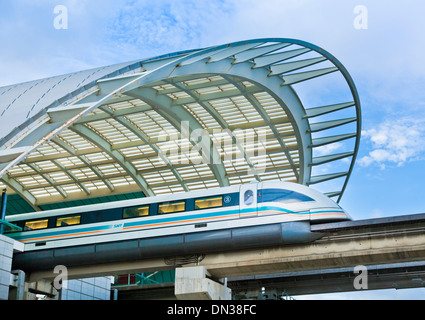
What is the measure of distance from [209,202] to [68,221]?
250 inches

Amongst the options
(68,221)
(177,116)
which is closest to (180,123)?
(177,116)

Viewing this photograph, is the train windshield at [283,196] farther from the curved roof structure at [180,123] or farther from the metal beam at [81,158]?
the metal beam at [81,158]

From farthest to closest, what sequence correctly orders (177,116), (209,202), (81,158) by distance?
(81,158), (177,116), (209,202)

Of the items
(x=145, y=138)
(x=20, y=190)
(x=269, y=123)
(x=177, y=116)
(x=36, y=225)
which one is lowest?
(x=36, y=225)

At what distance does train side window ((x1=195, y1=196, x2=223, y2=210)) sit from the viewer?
77.1 ft

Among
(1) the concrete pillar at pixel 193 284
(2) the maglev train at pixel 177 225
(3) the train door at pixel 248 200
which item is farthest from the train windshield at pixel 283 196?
(1) the concrete pillar at pixel 193 284

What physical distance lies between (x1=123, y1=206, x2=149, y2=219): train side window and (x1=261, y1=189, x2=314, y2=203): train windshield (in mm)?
4869

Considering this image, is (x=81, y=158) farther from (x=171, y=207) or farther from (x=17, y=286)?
(x=171, y=207)

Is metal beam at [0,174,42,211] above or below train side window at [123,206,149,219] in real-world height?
above

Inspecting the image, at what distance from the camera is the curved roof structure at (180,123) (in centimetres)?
2664

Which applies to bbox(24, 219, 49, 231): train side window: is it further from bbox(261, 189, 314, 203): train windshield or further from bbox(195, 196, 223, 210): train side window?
bbox(261, 189, 314, 203): train windshield

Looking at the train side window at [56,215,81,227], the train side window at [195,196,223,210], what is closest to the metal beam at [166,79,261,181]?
the train side window at [56,215,81,227]

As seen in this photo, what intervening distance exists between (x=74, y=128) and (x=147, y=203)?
13.9 meters

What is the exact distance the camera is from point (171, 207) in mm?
24312
